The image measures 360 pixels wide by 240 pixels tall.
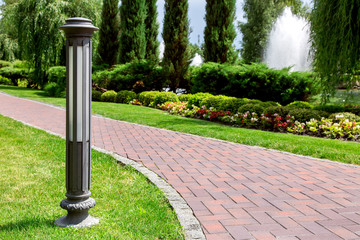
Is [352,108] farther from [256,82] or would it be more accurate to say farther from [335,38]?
[256,82]

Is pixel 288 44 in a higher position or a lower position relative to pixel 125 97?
higher

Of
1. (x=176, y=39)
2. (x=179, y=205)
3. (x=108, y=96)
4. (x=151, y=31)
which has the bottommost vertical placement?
(x=179, y=205)

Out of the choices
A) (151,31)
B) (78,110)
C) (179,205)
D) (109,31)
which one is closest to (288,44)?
(151,31)

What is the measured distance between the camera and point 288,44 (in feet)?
95.5

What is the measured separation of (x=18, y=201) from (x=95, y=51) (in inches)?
789

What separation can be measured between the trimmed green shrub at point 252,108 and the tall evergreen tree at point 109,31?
12631 mm

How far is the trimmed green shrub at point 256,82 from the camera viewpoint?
1181 centimetres

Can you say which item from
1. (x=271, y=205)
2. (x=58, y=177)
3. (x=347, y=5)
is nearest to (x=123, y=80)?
(x=347, y=5)

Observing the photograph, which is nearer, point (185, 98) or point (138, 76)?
point (185, 98)

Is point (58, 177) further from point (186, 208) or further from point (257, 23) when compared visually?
point (257, 23)

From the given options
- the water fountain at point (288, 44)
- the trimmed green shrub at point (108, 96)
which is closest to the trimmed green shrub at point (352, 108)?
the trimmed green shrub at point (108, 96)

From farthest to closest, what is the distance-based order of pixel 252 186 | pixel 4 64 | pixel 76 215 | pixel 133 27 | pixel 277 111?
pixel 4 64 → pixel 133 27 → pixel 277 111 → pixel 252 186 → pixel 76 215

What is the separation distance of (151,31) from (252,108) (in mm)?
10793

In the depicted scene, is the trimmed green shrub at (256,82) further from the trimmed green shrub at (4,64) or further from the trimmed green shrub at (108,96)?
the trimmed green shrub at (4,64)
